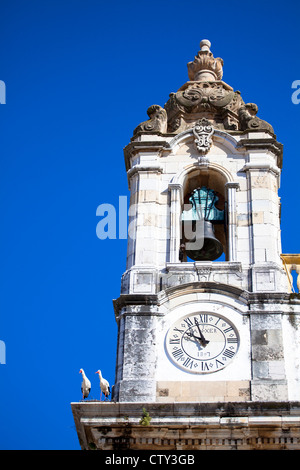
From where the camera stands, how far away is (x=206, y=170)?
23.6 meters

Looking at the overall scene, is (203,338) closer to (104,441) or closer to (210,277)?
(210,277)

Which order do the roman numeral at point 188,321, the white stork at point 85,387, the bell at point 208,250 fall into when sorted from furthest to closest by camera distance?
the bell at point 208,250 → the roman numeral at point 188,321 → the white stork at point 85,387

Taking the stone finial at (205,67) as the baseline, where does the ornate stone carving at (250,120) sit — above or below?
below

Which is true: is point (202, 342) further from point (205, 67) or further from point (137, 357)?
point (205, 67)

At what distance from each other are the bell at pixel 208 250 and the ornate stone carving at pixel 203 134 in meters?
1.74

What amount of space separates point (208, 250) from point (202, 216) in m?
0.79

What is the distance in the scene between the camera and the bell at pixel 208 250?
23141 mm

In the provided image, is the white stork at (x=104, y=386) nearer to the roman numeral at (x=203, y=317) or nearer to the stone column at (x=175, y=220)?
the roman numeral at (x=203, y=317)

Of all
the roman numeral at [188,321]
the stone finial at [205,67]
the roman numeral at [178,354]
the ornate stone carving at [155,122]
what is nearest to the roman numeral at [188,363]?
the roman numeral at [178,354]

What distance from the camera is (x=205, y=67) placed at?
26.6 metres

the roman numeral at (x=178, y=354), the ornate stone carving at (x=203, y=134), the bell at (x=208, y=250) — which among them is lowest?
the roman numeral at (x=178, y=354)
